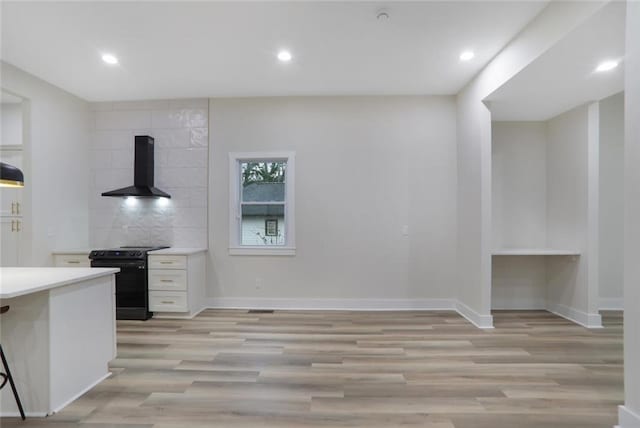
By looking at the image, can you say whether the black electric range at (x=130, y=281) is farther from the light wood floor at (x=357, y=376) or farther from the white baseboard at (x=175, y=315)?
the light wood floor at (x=357, y=376)

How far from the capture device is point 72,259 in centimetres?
424

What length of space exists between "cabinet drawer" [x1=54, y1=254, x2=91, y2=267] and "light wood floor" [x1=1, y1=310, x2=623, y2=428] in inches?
43.0

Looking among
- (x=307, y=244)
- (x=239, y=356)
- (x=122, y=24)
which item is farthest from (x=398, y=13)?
(x=239, y=356)

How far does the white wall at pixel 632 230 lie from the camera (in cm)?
181

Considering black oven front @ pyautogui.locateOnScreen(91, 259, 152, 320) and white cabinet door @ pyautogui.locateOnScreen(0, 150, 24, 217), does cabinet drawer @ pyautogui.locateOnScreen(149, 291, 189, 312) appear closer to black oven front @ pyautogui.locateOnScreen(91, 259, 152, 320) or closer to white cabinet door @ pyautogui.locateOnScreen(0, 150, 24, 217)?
black oven front @ pyautogui.locateOnScreen(91, 259, 152, 320)

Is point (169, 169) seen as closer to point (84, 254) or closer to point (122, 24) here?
point (84, 254)

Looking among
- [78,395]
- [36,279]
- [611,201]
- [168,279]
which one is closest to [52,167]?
[168,279]

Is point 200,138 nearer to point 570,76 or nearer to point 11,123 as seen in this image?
point 11,123

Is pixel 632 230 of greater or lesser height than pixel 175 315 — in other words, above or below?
above

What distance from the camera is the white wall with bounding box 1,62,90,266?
3918mm

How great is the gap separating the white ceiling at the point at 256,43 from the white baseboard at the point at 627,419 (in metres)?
2.87

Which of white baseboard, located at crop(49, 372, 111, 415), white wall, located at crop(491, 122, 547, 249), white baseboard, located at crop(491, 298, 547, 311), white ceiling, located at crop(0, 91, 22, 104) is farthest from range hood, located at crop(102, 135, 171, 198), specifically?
white baseboard, located at crop(491, 298, 547, 311)

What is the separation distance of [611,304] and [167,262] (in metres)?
5.93

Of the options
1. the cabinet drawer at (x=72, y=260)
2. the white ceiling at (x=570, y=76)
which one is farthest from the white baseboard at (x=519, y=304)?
the cabinet drawer at (x=72, y=260)
